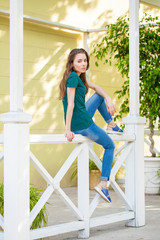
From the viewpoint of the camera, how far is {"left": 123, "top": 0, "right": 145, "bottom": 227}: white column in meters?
4.97

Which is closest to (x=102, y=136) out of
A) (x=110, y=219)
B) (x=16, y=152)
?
(x=110, y=219)

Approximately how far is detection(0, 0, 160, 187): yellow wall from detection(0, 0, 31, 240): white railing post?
345cm

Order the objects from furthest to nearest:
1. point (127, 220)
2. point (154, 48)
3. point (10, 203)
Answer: point (154, 48) → point (127, 220) → point (10, 203)

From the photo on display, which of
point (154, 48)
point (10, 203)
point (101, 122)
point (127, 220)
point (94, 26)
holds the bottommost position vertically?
point (127, 220)

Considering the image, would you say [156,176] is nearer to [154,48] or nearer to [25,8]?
[154,48]

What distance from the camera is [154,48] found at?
7.42 metres

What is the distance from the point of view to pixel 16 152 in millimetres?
3725

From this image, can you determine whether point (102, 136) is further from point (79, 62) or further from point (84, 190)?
point (79, 62)

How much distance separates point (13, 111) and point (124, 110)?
4.21 meters

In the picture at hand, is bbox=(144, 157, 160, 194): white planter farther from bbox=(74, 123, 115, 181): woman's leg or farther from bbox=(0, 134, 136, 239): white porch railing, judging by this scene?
bbox=(74, 123, 115, 181): woman's leg

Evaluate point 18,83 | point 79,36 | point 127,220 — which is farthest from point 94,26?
point 18,83

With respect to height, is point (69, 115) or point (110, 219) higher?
point (69, 115)

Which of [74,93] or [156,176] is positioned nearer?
[74,93]

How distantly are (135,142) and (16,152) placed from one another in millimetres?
1651
